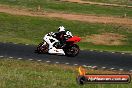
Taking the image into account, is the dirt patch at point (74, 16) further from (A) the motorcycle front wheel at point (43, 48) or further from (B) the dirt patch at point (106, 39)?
(A) the motorcycle front wheel at point (43, 48)

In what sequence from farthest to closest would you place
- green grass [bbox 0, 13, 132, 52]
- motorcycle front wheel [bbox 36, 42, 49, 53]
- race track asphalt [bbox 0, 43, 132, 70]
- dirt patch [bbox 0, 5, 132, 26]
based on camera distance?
dirt patch [bbox 0, 5, 132, 26]
green grass [bbox 0, 13, 132, 52]
motorcycle front wheel [bbox 36, 42, 49, 53]
race track asphalt [bbox 0, 43, 132, 70]

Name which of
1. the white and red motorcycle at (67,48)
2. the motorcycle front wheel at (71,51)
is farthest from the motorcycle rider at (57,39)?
the motorcycle front wheel at (71,51)

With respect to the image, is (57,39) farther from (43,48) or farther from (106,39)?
(106,39)

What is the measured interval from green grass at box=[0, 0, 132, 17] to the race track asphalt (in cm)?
2852

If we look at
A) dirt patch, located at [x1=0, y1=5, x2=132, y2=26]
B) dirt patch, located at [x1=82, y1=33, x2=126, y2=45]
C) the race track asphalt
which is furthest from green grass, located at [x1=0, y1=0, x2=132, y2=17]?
the race track asphalt

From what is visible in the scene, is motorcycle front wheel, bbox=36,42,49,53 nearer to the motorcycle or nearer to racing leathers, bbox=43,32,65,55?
the motorcycle

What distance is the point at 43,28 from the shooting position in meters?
46.2

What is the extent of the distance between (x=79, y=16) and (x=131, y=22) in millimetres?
7272

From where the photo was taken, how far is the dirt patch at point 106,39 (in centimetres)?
4161

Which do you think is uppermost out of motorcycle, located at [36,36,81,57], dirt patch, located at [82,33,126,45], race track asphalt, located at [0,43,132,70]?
motorcycle, located at [36,36,81,57]

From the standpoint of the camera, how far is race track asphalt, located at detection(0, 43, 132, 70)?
88.9 ft

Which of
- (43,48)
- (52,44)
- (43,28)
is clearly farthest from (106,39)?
(43,48)

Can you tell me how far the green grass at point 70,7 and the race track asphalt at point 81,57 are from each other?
28.5 meters

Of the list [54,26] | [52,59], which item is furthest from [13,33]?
[52,59]
